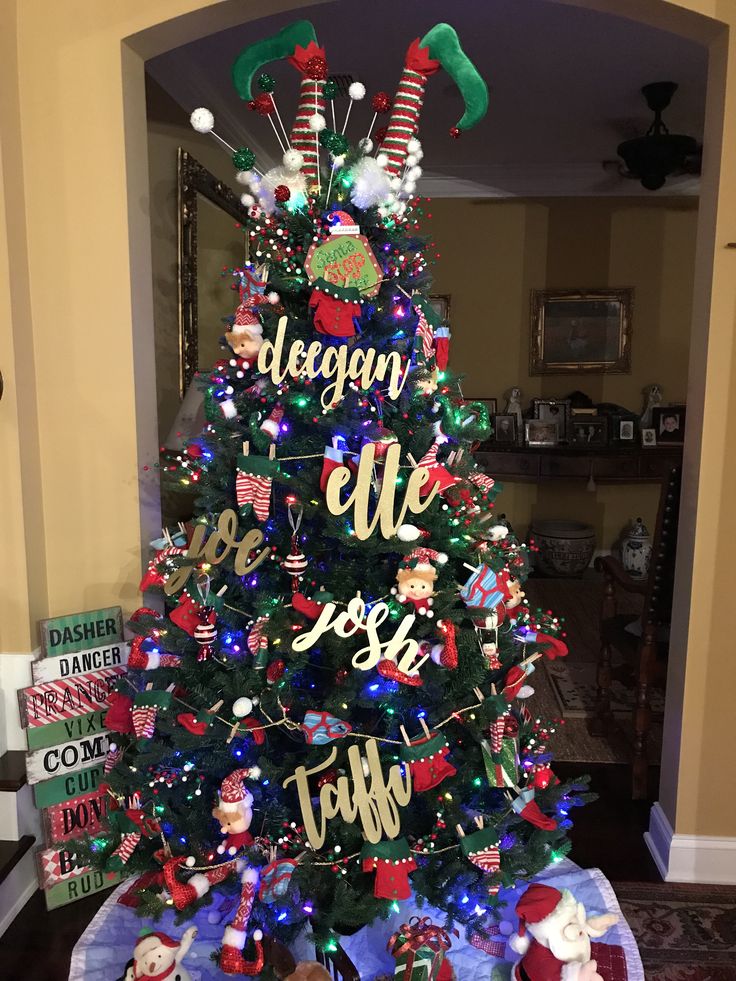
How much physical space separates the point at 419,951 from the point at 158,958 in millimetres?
556

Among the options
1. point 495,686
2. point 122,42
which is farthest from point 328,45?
point 495,686

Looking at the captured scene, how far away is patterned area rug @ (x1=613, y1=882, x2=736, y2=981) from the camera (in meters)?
1.83

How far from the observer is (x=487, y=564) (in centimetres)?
160

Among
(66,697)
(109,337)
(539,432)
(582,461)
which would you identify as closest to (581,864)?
(66,697)

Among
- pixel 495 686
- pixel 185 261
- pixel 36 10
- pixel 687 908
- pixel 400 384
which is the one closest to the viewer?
pixel 400 384

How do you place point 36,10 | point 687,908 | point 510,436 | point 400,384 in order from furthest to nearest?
point 510,436, point 687,908, point 36,10, point 400,384

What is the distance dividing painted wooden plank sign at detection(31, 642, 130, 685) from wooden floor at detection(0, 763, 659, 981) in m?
0.64

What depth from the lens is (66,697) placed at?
2.01m

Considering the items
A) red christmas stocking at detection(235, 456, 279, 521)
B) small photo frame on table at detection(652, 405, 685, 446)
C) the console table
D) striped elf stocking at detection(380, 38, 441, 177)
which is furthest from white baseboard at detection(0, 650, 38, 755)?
small photo frame on table at detection(652, 405, 685, 446)

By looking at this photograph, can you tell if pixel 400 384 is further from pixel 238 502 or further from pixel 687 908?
pixel 687 908

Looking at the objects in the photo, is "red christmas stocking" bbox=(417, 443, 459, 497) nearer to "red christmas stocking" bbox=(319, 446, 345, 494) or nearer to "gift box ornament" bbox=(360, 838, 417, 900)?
"red christmas stocking" bbox=(319, 446, 345, 494)

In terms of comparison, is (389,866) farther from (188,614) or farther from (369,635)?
(188,614)

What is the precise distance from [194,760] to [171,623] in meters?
0.32

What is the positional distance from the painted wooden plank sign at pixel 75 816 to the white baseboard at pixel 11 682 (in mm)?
229
